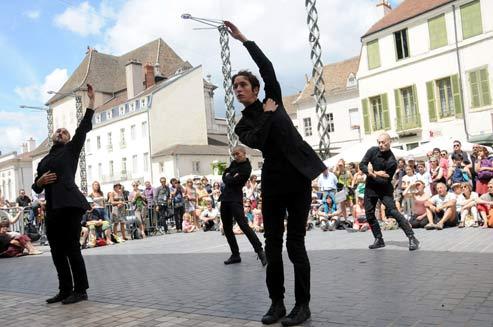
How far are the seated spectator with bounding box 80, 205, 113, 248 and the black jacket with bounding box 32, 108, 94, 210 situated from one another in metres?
9.09

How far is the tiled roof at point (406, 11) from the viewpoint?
31.7m

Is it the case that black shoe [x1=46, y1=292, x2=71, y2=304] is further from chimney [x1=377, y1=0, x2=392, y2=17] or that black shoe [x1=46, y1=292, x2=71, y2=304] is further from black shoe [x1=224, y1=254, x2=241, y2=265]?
chimney [x1=377, y1=0, x2=392, y2=17]

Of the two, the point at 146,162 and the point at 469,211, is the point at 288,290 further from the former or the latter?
the point at 146,162

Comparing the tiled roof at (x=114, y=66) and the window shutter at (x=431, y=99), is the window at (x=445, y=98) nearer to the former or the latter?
the window shutter at (x=431, y=99)

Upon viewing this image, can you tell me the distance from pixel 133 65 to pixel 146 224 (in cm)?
4562

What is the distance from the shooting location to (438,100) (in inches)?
1260

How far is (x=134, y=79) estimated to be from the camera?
60.9 m

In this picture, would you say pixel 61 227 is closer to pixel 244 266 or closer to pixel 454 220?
pixel 244 266

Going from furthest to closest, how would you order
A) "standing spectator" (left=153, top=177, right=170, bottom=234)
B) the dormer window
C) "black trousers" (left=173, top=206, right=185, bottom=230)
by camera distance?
the dormer window
"black trousers" (left=173, top=206, right=185, bottom=230)
"standing spectator" (left=153, top=177, right=170, bottom=234)

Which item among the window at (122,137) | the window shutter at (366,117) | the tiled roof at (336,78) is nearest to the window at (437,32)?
the window shutter at (366,117)

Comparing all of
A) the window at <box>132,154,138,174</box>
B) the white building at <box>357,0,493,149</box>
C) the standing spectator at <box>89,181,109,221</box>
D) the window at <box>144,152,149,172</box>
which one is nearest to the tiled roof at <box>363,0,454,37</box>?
the white building at <box>357,0,493,149</box>

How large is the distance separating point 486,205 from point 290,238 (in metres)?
8.85

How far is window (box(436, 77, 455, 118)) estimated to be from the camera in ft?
103

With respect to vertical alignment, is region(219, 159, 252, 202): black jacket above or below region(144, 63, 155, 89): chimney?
below
